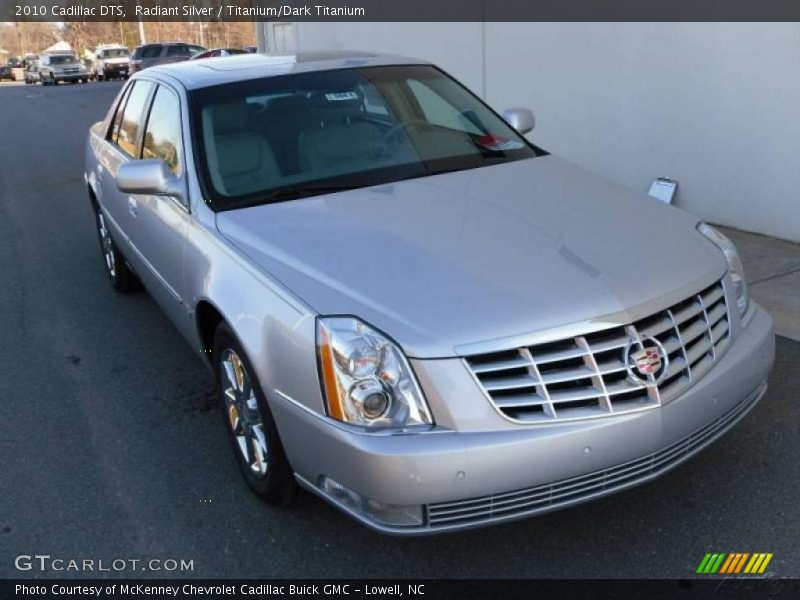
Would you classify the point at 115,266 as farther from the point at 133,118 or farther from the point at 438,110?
the point at 438,110

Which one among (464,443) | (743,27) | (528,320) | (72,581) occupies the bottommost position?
(72,581)

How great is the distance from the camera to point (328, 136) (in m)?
4.10

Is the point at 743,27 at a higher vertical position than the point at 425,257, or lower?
higher

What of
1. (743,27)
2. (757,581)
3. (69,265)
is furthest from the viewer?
(69,265)

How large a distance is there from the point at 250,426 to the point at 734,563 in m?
1.85

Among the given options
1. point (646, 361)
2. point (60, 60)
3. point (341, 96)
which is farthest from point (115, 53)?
point (646, 361)

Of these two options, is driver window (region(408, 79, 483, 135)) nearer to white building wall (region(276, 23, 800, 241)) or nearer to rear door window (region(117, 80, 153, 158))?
rear door window (region(117, 80, 153, 158))

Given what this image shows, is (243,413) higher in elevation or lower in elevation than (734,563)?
higher

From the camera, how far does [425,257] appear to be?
3119 millimetres

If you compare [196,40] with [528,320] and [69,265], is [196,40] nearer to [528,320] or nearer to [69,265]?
[69,265]

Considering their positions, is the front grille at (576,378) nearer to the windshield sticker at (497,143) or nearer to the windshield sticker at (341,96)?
the windshield sticker at (497,143)

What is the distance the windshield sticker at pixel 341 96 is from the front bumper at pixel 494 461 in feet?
6.18

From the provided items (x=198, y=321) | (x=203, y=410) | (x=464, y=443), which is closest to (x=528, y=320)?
(x=464, y=443)

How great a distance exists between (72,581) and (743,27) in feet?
19.4
